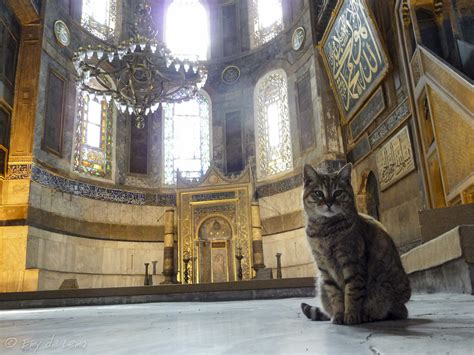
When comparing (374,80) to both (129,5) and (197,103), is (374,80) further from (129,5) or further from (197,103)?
(129,5)

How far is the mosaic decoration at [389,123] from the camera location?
876cm

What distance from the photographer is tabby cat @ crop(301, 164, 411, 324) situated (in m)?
1.88

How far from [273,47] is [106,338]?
46.2 ft

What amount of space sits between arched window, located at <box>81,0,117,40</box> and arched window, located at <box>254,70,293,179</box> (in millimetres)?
5645

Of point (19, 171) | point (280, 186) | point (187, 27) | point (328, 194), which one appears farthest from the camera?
point (187, 27)

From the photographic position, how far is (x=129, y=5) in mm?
15609

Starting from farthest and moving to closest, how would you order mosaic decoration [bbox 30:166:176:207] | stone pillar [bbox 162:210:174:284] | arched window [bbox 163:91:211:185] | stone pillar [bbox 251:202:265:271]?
arched window [bbox 163:91:211:185]
stone pillar [bbox 251:202:265:271]
stone pillar [bbox 162:210:174:284]
mosaic decoration [bbox 30:166:176:207]

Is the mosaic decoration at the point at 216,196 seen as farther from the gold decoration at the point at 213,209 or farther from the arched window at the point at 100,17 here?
the arched window at the point at 100,17

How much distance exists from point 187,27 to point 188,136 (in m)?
4.57

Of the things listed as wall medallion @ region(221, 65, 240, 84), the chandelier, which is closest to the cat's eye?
the chandelier

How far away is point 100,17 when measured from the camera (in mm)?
14883

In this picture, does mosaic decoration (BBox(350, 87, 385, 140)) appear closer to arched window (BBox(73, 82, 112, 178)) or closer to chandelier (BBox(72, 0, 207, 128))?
chandelier (BBox(72, 0, 207, 128))

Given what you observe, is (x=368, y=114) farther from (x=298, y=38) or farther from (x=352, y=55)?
(x=298, y=38)

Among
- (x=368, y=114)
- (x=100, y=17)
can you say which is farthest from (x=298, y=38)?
(x=100, y=17)
